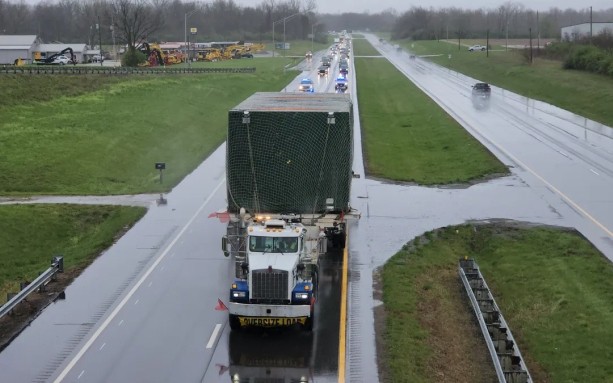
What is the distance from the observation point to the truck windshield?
2330 centimetres

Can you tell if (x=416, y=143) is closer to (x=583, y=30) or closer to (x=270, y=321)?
(x=270, y=321)

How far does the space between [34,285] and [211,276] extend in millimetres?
5519

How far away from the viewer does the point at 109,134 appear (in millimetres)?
57281

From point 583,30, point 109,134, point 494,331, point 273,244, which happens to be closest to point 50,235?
point 273,244

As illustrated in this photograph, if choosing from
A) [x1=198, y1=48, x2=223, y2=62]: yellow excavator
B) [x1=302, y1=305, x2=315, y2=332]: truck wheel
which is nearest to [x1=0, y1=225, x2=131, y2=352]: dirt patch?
[x1=302, y1=305, x2=315, y2=332]: truck wheel

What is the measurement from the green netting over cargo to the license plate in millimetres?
5909

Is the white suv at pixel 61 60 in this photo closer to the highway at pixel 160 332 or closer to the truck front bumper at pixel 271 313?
the highway at pixel 160 332

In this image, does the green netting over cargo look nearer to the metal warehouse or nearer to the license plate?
the license plate

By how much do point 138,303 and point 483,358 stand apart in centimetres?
1017

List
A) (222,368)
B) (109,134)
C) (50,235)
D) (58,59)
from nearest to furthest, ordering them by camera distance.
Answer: (222,368)
(50,235)
(109,134)
(58,59)

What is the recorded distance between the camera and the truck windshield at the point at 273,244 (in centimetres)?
2330

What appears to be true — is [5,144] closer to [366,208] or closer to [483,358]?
[366,208]

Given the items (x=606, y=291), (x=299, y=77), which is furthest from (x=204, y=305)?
(x=299, y=77)

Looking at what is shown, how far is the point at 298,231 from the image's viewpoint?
77.9 ft
